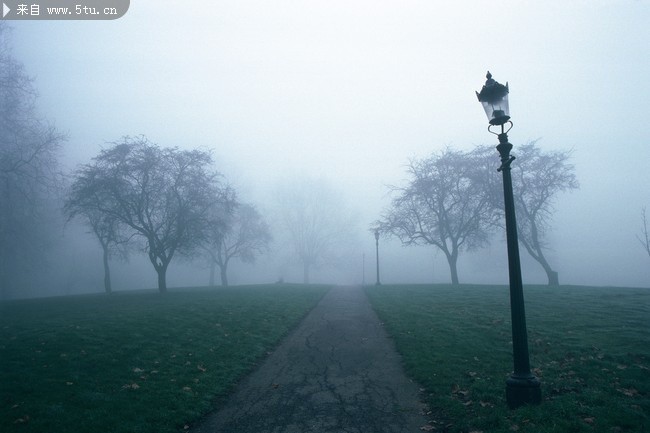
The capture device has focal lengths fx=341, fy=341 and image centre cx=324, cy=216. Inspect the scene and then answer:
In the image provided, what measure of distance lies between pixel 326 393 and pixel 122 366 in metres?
5.37

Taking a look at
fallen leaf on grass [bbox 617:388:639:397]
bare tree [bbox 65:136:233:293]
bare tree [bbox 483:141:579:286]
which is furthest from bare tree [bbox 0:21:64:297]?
bare tree [bbox 483:141:579:286]

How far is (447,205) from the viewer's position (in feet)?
128

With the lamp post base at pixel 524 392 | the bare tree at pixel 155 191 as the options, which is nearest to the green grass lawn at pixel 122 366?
the lamp post base at pixel 524 392

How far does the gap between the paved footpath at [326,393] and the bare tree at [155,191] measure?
18.7 meters

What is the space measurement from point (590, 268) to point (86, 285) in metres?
104

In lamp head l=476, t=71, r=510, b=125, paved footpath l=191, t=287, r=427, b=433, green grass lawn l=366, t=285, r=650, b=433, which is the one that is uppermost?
lamp head l=476, t=71, r=510, b=125

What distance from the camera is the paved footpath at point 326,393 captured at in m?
5.91

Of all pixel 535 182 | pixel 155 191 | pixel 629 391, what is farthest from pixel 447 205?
pixel 629 391

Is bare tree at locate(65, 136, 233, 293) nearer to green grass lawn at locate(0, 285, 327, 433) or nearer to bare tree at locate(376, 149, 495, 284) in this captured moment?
green grass lawn at locate(0, 285, 327, 433)

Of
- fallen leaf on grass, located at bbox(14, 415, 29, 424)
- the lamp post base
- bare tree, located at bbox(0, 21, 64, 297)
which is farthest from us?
bare tree, located at bbox(0, 21, 64, 297)

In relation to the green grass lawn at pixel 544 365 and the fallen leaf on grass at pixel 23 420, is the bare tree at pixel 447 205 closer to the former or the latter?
the green grass lawn at pixel 544 365

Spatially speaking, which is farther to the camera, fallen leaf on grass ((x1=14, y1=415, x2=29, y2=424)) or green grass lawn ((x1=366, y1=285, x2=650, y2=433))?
fallen leaf on grass ((x1=14, y1=415, x2=29, y2=424))

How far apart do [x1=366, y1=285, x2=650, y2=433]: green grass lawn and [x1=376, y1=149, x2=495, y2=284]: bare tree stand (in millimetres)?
20053

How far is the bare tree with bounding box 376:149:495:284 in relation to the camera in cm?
3522
